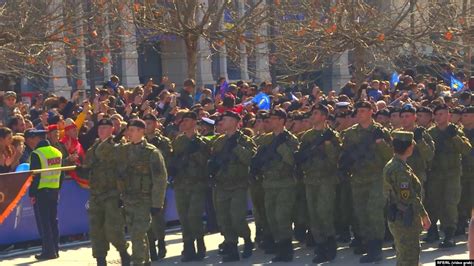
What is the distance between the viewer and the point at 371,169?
1338 centimetres

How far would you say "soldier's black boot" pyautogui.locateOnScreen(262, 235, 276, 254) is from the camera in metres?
14.5

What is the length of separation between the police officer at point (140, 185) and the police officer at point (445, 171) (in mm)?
4027

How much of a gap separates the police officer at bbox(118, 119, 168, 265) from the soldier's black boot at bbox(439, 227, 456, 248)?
390 centimetres

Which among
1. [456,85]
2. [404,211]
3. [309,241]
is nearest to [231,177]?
[309,241]

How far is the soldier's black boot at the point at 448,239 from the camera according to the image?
14.2 meters

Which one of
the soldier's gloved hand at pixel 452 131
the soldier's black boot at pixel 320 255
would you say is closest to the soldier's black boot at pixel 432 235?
the soldier's gloved hand at pixel 452 131

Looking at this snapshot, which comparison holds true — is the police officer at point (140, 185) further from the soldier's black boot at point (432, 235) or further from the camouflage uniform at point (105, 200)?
the soldier's black boot at point (432, 235)

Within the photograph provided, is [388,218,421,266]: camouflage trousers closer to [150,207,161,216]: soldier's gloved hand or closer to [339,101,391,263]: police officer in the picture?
[339,101,391,263]: police officer

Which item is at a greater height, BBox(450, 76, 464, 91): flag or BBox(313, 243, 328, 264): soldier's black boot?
BBox(450, 76, 464, 91): flag

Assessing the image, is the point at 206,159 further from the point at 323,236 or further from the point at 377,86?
the point at 377,86

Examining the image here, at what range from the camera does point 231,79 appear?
→ 49.2 m

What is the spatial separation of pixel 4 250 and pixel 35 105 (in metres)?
6.51

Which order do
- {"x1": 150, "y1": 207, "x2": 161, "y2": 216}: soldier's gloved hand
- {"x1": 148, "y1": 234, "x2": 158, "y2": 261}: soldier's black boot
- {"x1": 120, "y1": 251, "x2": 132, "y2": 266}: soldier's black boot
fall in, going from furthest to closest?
1. {"x1": 148, "y1": 234, "x2": 158, "y2": 261}: soldier's black boot
2. {"x1": 120, "y1": 251, "x2": 132, "y2": 266}: soldier's black boot
3. {"x1": 150, "y1": 207, "x2": 161, "y2": 216}: soldier's gloved hand

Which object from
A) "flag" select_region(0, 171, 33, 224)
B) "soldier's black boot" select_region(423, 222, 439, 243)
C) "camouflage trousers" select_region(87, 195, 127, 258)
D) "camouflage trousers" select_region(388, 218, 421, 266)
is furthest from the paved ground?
"camouflage trousers" select_region(388, 218, 421, 266)
